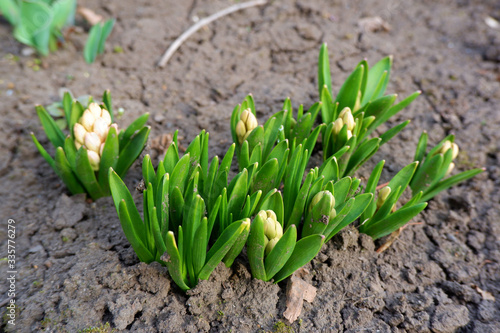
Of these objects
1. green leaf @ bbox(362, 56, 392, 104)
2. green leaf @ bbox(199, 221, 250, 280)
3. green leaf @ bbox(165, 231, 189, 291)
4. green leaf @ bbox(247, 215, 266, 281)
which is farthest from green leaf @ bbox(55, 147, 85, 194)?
green leaf @ bbox(362, 56, 392, 104)

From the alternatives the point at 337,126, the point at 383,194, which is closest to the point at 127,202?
the point at 337,126

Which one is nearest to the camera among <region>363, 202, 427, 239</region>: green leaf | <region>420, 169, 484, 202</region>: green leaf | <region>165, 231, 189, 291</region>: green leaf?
<region>165, 231, 189, 291</region>: green leaf

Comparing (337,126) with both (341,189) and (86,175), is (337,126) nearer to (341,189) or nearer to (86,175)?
(341,189)

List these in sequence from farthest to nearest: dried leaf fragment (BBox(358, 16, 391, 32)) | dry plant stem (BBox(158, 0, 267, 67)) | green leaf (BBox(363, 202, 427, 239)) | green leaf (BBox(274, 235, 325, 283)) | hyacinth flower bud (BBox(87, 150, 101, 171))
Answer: dried leaf fragment (BBox(358, 16, 391, 32))
dry plant stem (BBox(158, 0, 267, 67))
hyacinth flower bud (BBox(87, 150, 101, 171))
green leaf (BBox(363, 202, 427, 239))
green leaf (BBox(274, 235, 325, 283))

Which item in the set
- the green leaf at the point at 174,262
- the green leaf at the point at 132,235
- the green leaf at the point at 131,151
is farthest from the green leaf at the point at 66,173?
the green leaf at the point at 174,262

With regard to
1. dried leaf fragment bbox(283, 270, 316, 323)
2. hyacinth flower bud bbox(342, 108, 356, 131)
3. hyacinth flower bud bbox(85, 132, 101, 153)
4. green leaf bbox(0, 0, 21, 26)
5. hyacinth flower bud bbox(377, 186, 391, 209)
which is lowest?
dried leaf fragment bbox(283, 270, 316, 323)

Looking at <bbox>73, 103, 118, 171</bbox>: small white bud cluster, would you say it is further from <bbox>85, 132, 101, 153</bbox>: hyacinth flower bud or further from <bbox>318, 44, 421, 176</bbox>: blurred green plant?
<bbox>318, 44, 421, 176</bbox>: blurred green plant

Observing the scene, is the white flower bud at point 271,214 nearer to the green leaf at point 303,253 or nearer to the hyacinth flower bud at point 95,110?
the green leaf at point 303,253
